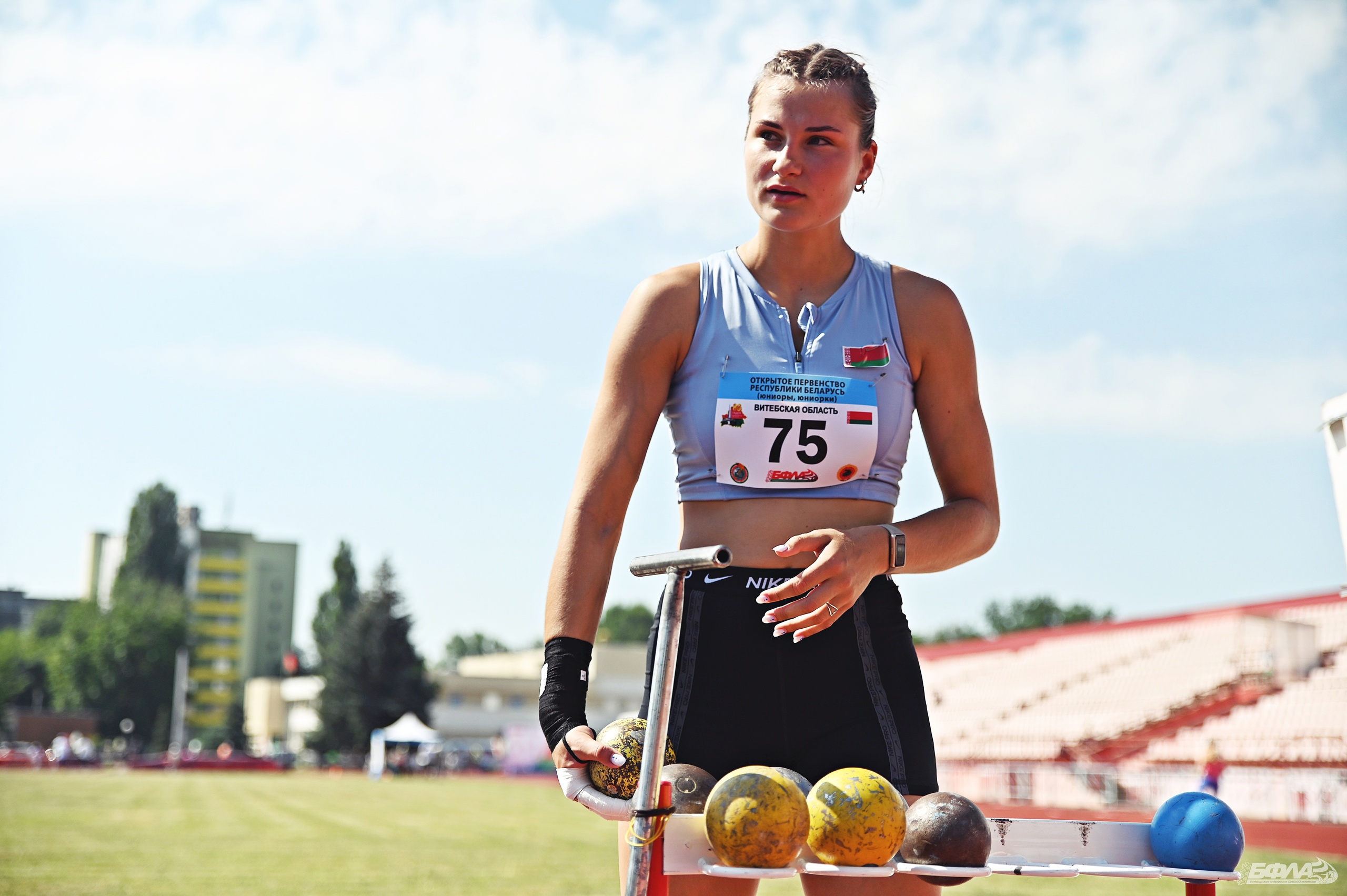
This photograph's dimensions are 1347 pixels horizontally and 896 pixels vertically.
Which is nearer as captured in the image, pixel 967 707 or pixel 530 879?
pixel 530 879

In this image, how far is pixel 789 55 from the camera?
263 centimetres

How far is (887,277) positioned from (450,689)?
88.0 m

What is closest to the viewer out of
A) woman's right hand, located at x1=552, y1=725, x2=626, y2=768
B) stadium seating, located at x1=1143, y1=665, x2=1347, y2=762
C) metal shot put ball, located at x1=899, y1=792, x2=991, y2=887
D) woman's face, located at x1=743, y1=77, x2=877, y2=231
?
metal shot put ball, located at x1=899, y1=792, x2=991, y2=887

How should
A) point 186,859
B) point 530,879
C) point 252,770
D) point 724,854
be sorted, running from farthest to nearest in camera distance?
point 252,770 → point 186,859 → point 530,879 → point 724,854

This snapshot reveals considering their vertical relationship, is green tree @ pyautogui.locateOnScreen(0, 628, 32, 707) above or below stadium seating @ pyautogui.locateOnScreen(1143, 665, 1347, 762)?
above

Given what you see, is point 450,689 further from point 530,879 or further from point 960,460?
point 960,460

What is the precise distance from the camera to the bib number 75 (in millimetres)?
2533

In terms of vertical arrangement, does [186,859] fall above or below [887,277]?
below

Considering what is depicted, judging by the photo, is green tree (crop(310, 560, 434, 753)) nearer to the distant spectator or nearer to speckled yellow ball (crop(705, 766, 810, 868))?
the distant spectator

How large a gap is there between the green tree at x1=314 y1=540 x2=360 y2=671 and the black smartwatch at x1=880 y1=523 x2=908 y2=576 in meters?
90.4

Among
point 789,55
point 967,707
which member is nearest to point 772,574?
point 789,55

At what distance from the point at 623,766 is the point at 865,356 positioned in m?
0.99

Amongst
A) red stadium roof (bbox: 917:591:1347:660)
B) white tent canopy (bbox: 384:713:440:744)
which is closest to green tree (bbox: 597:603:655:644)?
white tent canopy (bbox: 384:713:440:744)

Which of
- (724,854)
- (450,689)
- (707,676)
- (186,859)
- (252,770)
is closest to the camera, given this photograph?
(724,854)
